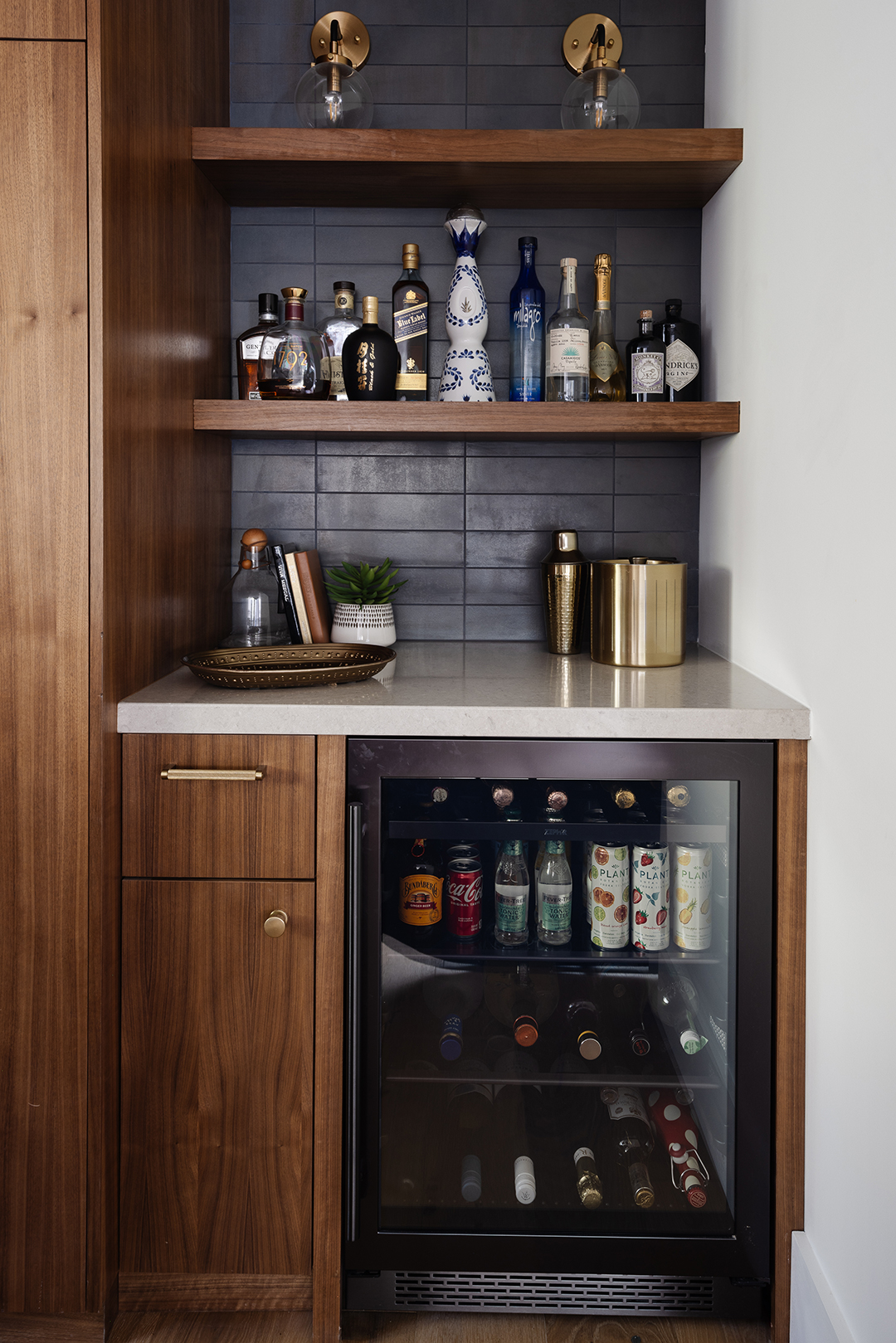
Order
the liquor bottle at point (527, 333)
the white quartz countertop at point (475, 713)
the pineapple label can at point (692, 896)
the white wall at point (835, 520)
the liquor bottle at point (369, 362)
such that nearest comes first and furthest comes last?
the white wall at point (835, 520)
the white quartz countertop at point (475, 713)
the pineapple label can at point (692, 896)
the liquor bottle at point (369, 362)
the liquor bottle at point (527, 333)

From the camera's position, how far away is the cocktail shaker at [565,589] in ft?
6.07

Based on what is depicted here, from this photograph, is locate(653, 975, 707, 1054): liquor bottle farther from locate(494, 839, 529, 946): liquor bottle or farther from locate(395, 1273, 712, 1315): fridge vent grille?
locate(395, 1273, 712, 1315): fridge vent grille

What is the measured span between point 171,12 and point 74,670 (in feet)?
3.75

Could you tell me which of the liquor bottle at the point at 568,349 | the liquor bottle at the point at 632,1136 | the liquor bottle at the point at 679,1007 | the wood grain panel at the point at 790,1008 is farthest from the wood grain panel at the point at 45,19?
the liquor bottle at the point at 632,1136

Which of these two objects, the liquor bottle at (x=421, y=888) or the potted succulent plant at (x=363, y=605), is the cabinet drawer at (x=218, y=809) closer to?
the liquor bottle at (x=421, y=888)

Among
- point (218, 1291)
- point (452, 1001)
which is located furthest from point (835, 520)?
point (218, 1291)

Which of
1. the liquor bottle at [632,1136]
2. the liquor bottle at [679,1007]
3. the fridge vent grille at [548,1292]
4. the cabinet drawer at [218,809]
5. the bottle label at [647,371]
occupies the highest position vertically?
the bottle label at [647,371]

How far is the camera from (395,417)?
66.5 inches

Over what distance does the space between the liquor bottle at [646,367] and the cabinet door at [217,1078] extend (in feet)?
3.78

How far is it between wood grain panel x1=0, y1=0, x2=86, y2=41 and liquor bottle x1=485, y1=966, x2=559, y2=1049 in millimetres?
1465

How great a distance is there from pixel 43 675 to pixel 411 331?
1.02 metres

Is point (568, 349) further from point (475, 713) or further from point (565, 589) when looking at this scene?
point (475, 713)

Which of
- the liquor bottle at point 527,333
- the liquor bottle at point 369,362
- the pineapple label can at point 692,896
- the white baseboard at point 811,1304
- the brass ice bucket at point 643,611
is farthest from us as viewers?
the liquor bottle at point 527,333

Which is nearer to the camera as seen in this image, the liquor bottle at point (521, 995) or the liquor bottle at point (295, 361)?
the liquor bottle at point (521, 995)
